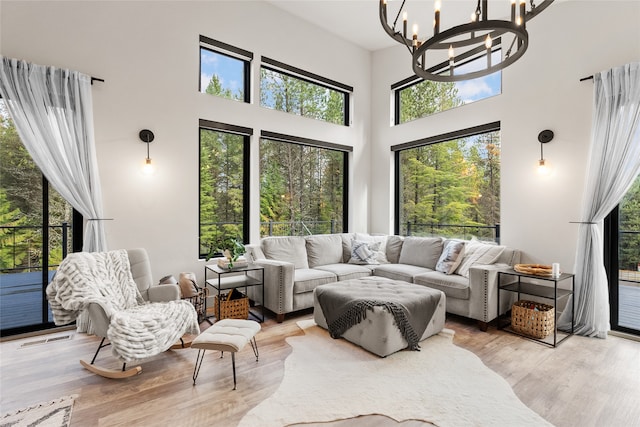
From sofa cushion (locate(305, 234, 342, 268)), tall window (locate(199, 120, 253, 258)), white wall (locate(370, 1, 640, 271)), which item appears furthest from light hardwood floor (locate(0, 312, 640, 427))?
tall window (locate(199, 120, 253, 258))

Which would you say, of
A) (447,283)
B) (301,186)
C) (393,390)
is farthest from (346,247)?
(393,390)

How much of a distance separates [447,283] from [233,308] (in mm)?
2354

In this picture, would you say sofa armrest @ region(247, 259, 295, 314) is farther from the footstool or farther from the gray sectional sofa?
the footstool

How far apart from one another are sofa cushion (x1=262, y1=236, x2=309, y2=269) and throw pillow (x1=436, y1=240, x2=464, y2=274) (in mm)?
1706

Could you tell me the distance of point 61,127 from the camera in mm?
3090

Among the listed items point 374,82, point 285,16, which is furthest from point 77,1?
point 374,82

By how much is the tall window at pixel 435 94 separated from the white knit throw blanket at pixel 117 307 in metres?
4.30

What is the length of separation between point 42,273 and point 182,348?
1.73 meters

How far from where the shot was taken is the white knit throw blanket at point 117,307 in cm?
225

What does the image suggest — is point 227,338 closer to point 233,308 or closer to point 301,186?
point 233,308

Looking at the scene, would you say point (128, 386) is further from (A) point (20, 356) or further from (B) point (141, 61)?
(B) point (141, 61)

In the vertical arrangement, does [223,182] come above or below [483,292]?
above

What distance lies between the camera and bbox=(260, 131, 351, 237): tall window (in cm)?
469

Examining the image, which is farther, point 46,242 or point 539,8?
point 46,242
